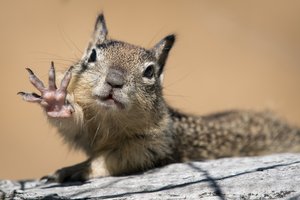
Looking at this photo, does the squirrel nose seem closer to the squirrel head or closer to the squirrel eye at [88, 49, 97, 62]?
the squirrel head

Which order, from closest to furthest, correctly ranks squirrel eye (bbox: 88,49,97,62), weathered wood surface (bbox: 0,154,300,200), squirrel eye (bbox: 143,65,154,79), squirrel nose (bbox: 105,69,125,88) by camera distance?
weathered wood surface (bbox: 0,154,300,200)
squirrel nose (bbox: 105,69,125,88)
squirrel eye (bbox: 88,49,97,62)
squirrel eye (bbox: 143,65,154,79)

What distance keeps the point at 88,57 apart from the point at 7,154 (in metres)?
7.98

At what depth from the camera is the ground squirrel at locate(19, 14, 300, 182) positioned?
5.84 m

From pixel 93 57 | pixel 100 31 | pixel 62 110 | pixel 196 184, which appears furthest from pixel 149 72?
pixel 196 184

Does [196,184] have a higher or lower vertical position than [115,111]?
lower

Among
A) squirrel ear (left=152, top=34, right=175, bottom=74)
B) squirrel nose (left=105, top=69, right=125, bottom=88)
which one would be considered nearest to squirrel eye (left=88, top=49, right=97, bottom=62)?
squirrel nose (left=105, top=69, right=125, bottom=88)

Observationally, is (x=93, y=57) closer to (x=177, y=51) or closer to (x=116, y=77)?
(x=116, y=77)

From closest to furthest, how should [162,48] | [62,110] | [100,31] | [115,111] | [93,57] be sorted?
[62,110]
[115,111]
[93,57]
[100,31]
[162,48]

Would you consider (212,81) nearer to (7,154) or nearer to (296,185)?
(7,154)

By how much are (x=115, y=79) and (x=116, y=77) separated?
0.15 feet

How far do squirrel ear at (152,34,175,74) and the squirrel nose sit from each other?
60.9 inches

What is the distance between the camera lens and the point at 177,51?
18.7 meters

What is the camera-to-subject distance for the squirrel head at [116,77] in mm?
5863

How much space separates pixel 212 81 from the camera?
16906mm
